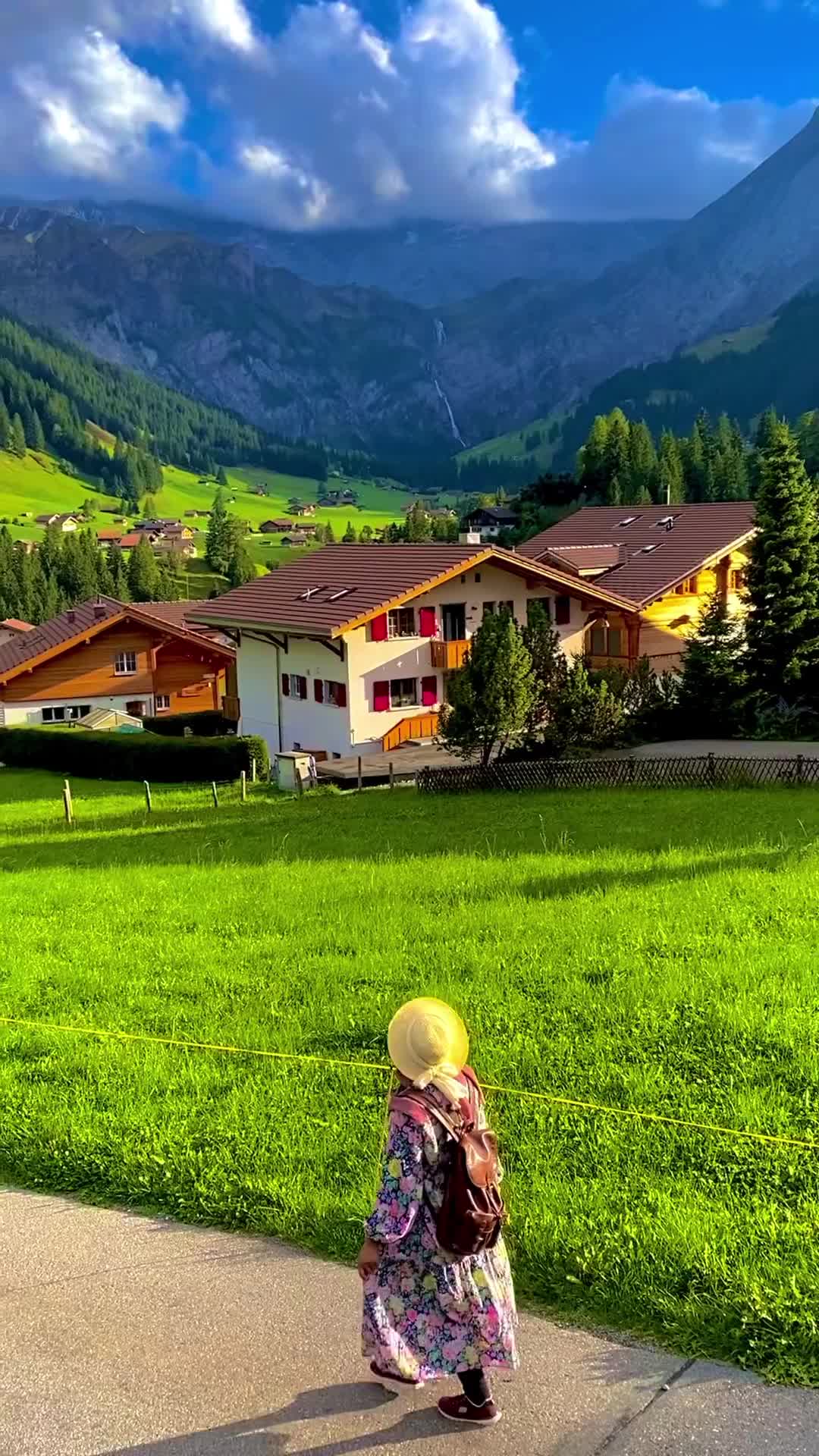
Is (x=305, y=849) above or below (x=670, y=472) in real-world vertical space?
below

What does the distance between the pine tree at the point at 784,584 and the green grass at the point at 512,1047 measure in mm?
22252

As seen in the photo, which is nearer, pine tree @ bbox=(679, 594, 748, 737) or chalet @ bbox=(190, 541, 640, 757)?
pine tree @ bbox=(679, 594, 748, 737)

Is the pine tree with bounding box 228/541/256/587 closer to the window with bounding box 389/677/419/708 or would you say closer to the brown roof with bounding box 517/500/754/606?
the brown roof with bounding box 517/500/754/606

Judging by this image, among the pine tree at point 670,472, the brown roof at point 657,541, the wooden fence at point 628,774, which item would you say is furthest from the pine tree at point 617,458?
the wooden fence at point 628,774

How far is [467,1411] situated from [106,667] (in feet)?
209

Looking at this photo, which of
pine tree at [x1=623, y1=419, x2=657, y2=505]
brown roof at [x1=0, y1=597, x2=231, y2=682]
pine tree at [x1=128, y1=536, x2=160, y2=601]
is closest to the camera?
brown roof at [x1=0, y1=597, x2=231, y2=682]

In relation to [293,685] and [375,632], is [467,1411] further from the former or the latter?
[293,685]

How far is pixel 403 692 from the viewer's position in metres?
46.1

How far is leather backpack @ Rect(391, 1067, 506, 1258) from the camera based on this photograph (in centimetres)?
469

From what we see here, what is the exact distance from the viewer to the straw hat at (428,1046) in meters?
4.75

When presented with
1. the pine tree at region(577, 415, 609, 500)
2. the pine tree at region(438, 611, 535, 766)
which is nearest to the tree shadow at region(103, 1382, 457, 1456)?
the pine tree at region(438, 611, 535, 766)

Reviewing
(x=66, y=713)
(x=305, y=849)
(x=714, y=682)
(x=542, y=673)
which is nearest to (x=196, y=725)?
(x=66, y=713)

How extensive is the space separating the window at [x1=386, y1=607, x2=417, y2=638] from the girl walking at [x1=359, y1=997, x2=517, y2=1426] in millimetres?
40778

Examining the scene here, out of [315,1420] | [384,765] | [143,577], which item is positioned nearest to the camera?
[315,1420]
